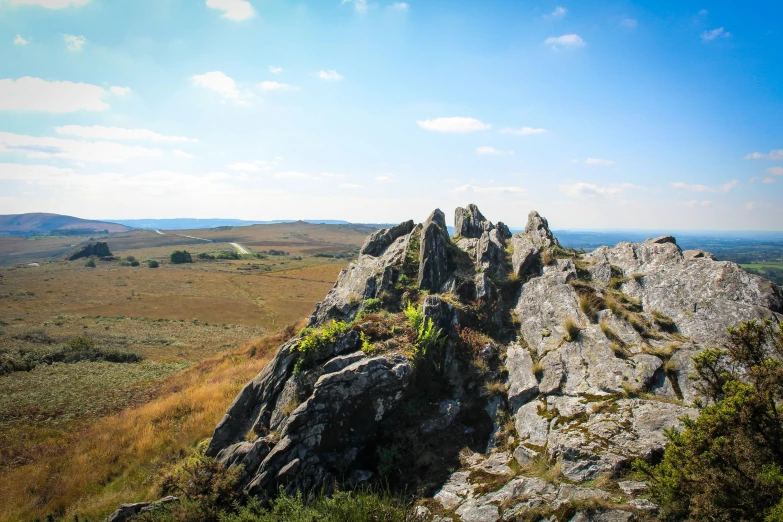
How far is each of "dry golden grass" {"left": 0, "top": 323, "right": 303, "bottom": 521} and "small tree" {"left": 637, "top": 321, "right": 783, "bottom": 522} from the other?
53.5 feet

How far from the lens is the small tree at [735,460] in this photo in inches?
235

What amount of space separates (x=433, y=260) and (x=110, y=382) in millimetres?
29513

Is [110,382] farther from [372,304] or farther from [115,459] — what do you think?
[372,304]

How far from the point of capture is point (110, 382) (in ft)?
101

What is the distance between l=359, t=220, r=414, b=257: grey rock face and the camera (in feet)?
91.1

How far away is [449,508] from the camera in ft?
32.2

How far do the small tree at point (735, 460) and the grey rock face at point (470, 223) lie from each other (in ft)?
65.5

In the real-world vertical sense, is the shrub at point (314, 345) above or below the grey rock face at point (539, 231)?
below

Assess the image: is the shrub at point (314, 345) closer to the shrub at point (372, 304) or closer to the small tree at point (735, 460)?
the shrub at point (372, 304)

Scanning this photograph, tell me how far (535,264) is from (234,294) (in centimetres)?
7908

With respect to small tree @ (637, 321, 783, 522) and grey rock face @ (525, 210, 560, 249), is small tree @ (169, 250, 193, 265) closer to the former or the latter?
grey rock face @ (525, 210, 560, 249)

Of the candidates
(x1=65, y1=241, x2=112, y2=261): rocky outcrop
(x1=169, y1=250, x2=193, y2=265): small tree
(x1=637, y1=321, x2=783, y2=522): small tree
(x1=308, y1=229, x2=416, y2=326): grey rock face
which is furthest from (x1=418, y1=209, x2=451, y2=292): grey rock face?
(x1=65, y1=241, x2=112, y2=261): rocky outcrop

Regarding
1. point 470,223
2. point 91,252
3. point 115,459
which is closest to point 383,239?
point 470,223

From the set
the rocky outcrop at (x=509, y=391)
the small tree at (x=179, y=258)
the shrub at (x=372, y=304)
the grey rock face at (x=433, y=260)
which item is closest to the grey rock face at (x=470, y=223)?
the grey rock face at (x=433, y=260)
